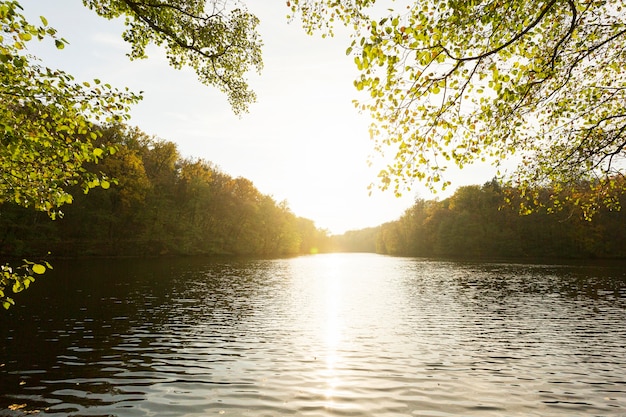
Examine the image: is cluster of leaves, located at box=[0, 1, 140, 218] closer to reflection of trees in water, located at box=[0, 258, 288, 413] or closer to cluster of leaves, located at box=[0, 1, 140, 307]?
cluster of leaves, located at box=[0, 1, 140, 307]

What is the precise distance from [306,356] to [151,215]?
7246 cm

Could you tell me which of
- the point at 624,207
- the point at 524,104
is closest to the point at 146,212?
the point at 524,104

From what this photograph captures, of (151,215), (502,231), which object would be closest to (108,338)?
(151,215)

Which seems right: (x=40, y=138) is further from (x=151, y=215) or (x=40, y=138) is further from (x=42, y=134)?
(x=151, y=215)

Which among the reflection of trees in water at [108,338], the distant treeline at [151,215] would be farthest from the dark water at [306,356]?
the distant treeline at [151,215]

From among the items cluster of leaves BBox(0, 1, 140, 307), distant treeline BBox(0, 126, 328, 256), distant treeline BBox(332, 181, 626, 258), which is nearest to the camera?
cluster of leaves BBox(0, 1, 140, 307)

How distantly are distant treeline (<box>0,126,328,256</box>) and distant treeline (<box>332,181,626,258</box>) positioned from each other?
6161 centimetres

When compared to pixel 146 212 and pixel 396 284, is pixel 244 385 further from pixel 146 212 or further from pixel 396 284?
pixel 146 212

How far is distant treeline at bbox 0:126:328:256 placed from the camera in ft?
196

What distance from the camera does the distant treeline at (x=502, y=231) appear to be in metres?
99.2

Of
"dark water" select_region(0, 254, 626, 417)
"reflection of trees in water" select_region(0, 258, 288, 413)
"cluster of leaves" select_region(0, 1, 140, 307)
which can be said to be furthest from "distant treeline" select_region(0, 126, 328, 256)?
"cluster of leaves" select_region(0, 1, 140, 307)

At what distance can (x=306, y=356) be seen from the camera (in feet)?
48.6

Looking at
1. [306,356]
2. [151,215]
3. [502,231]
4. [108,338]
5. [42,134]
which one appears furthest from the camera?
[502,231]

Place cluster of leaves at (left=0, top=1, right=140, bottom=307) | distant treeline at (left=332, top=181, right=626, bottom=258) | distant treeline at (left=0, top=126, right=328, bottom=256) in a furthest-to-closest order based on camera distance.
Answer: distant treeline at (left=332, top=181, right=626, bottom=258) < distant treeline at (left=0, top=126, right=328, bottom=256) < cluster of leaves at (left=0, top=1, right=140, bottom=307)
